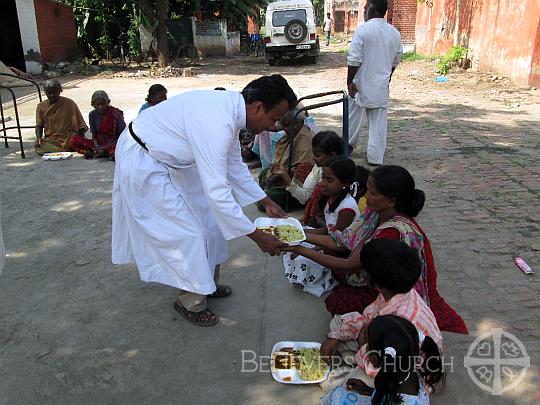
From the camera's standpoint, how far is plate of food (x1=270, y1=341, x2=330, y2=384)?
2.27m

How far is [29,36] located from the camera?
16734mm

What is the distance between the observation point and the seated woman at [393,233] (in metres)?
2.21

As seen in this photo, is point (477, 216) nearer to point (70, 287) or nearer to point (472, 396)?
point (472, 396)

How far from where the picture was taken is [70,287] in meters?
3.15

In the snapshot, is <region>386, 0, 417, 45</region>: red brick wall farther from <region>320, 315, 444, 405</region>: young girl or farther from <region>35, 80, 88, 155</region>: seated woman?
<region>320, 315, 444, 405</region>: young girl

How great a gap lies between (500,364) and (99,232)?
3.04 meters

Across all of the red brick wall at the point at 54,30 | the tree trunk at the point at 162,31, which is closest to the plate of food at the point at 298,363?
the tree trunk at the point at 162,31

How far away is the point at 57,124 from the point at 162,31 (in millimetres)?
11614

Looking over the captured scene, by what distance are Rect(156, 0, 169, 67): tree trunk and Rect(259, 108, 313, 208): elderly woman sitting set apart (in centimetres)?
1397

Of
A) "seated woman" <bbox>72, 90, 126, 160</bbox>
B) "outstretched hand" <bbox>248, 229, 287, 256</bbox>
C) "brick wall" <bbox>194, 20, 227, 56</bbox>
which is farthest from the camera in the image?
"brick wall" <bbox>194, 20, 227, 56</bbox>

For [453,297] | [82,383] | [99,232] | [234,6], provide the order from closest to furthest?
[82,383] → [453,297] → [99,232] → [234,6]

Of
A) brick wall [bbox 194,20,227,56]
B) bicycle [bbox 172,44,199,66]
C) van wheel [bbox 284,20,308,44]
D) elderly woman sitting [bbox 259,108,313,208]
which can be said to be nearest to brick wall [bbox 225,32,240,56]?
brick wall [bbox 194,20,227,56]

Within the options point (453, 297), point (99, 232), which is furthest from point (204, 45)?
point (453, 297)

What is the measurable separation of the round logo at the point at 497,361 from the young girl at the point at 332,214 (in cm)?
91
